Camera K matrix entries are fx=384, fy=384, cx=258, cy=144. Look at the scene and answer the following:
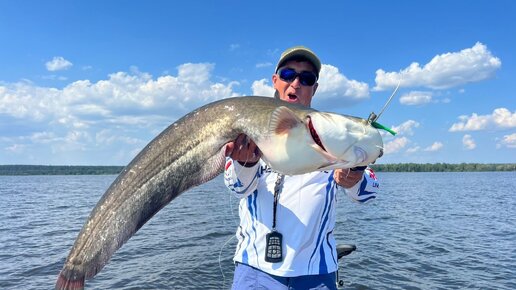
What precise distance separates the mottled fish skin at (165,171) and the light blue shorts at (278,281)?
39.1 inches

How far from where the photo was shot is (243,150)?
3.21m

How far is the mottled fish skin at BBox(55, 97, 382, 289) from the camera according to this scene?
3.09 metres

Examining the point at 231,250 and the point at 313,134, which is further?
the point at 231,250

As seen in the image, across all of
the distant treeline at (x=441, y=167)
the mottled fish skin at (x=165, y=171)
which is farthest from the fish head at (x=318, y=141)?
the distant treeline at (x=441, y=167)

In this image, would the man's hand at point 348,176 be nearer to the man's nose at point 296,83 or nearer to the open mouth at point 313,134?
the open mouth at point 313,134

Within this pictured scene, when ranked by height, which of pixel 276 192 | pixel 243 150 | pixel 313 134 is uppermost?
pixel 313 134

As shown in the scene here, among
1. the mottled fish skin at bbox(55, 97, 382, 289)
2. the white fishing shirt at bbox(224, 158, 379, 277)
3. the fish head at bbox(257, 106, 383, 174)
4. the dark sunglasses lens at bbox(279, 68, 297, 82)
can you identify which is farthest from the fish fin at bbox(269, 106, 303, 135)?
the dark sunglasses lens at bbox(279, 68, 297, 82)

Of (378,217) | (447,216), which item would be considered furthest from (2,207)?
(447,216)

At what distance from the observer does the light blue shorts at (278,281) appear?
11.0 ft

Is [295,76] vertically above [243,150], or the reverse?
[295,76]

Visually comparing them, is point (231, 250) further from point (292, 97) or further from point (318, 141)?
point (318, 141)

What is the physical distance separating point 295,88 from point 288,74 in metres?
0.17

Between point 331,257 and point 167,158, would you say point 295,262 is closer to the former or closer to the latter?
point 331,257

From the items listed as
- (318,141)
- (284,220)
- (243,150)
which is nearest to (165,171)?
(243,150)
